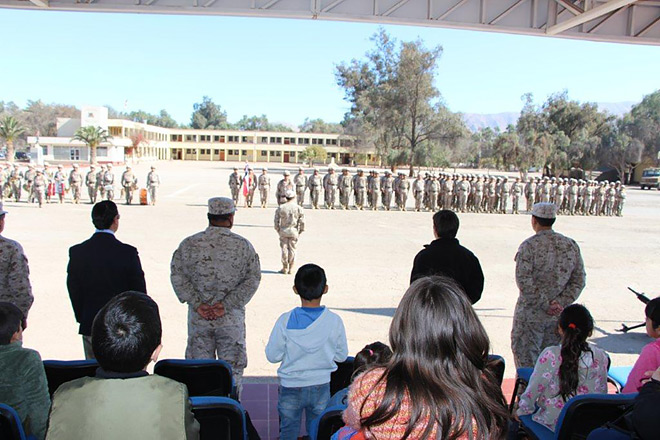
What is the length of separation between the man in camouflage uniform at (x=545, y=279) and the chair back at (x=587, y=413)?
1.81 m

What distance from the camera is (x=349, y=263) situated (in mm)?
10211

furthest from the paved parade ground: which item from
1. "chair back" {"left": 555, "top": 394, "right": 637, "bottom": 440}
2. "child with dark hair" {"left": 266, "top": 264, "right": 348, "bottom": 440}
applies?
"chair back" {"left": 555, "top": 394, "right": 637, "bottom": 440}

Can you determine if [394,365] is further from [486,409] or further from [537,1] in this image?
[537,1]

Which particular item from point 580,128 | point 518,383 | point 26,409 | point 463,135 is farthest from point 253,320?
point 580,128

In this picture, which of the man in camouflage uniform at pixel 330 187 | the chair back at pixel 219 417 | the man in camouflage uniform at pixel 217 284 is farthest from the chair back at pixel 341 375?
the man in camouflage uniform at pixel 330 187

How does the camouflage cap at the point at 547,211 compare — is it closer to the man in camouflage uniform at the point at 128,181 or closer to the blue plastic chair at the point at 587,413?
the blue plastic chair at the point at 587,413

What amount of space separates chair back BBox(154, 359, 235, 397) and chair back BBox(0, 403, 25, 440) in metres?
0.63

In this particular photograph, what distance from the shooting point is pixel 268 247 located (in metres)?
11.6

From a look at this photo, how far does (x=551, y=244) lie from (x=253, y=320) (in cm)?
366

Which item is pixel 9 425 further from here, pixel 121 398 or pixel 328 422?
pixel 328 422

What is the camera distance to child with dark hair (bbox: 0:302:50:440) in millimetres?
2475

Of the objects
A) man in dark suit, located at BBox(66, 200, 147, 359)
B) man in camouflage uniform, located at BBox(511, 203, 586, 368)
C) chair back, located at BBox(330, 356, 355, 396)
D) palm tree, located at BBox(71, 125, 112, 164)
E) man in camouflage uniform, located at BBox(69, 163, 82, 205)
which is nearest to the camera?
chair back, located at BBox(330, 356, 355, 396)

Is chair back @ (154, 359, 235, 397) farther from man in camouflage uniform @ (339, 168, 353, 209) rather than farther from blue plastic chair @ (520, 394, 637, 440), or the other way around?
man in camouflage uniform @ (339, 168, 353, 209)

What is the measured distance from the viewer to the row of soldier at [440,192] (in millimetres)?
21391
